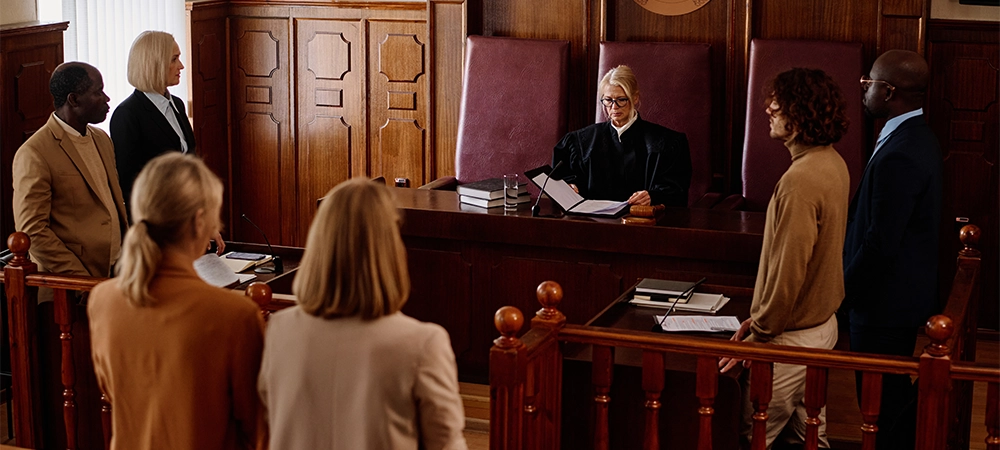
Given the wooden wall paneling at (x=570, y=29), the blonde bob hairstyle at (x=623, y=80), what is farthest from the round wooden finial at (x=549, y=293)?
the wooden wall paneling at (x=570, y=29)

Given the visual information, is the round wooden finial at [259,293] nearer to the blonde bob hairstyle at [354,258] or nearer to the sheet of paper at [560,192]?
the blonde bob hairstyle at [354,258]

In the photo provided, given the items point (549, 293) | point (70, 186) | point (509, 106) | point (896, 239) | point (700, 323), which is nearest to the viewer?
point (549, 293)

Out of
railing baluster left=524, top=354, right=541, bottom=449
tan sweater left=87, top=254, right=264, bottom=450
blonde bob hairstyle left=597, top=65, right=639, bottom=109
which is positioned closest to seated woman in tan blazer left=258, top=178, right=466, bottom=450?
tan sweater left=87, top=254, right=264, bottom=450

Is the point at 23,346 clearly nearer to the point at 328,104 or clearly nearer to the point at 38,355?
the point at 38,355

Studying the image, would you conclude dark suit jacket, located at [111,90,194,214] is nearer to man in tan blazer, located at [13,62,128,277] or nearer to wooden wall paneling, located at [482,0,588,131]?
man in tan blazer, located at [13,62,128,277]

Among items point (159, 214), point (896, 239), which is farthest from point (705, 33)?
point (159, 214)

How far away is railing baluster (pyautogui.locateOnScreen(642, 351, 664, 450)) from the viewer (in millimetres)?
2996

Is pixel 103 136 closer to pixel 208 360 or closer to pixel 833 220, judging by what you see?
pixel 208 360

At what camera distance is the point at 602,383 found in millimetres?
3076

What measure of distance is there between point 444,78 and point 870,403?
437cm

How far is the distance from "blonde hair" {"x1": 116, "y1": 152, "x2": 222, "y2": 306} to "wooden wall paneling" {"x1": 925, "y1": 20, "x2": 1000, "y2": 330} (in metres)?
4.64

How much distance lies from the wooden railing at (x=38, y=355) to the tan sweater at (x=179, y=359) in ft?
3.80

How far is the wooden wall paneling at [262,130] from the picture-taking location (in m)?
7.26

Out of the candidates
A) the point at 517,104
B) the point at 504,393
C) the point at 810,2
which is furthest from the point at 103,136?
the point at 810,2
